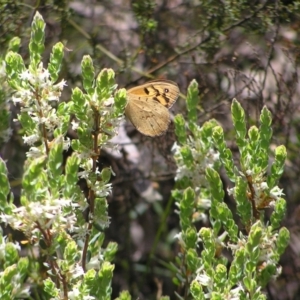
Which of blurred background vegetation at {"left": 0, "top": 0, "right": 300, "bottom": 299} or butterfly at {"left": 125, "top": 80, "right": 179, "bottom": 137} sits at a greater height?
butterfly at {"left": 125, "top": 80, "right": 179, "bottom": 137}

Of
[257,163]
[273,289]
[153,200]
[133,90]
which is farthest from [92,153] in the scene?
[273,289]

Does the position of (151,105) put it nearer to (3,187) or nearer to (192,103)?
(192,103)

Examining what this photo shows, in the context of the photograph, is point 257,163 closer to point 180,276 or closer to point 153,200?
point 180,276

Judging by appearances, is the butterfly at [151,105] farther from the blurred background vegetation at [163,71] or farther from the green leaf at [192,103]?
the blurred background vegetation at [163,71]

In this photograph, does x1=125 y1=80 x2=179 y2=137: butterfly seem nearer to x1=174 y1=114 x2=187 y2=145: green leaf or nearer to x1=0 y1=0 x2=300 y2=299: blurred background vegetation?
x1=174 y1=114 x2=187 y2=145: green leaf

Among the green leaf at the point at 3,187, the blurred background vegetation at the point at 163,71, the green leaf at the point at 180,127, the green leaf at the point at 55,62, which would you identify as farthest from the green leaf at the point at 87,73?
the blurred background vegetation at the point at 163,71

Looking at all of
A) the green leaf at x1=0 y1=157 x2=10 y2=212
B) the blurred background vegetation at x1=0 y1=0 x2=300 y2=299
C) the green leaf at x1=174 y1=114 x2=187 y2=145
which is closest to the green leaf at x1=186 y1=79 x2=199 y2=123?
the green leaf at x1=174 y1=114 x2=187 y2=145
